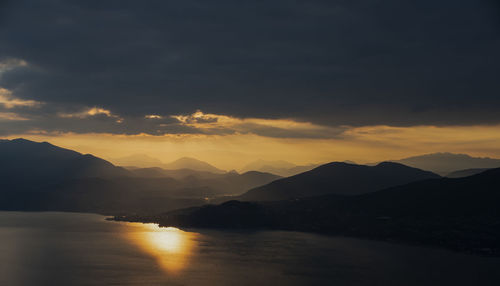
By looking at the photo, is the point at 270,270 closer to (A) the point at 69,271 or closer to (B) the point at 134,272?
(B) the point at 134,272

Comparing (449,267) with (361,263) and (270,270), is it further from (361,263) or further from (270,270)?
(270,270)

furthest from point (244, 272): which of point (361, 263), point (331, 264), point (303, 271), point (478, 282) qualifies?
point (478, 282)

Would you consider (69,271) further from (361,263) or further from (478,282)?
(478,282)

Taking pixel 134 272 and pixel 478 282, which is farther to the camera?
pixel 134 272

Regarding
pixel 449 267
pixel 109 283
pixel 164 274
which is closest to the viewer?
pixel 109 283

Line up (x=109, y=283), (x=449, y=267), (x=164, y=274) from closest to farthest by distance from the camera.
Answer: (x=109, y=283) → (x=164, y=274) → (x=449, y=267)

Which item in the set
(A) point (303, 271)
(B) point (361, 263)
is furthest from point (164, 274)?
(B) point (361, 263)

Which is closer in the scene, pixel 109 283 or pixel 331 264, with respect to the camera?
pixel 109 283
